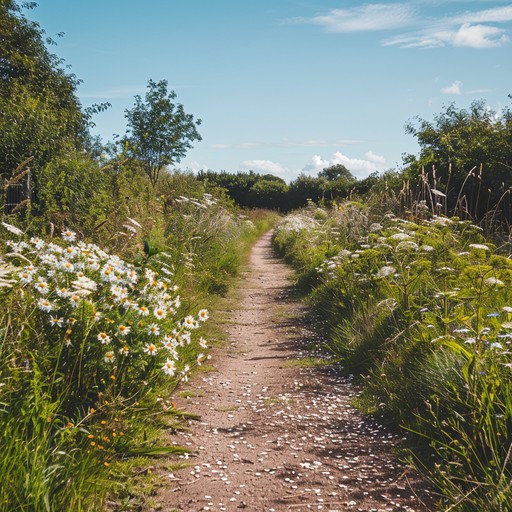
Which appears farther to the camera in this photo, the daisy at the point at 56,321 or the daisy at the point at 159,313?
the daisy at the point at 159,313

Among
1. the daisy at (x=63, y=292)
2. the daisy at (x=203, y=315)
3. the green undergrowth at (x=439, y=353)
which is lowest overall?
the green undergrowth at (x=439, y=353)

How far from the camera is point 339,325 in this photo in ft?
21.4

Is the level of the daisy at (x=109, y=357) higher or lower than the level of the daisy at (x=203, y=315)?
lower

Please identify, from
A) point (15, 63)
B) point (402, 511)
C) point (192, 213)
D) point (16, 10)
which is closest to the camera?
point (402, 511)

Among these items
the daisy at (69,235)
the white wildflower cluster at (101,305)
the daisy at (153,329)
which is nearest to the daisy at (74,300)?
the white wildflower cluster at (101,305)

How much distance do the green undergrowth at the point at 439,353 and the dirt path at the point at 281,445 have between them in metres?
0.24

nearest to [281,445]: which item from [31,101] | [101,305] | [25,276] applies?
[101,305]

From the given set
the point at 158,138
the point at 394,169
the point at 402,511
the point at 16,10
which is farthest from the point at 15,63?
the point at 402,511

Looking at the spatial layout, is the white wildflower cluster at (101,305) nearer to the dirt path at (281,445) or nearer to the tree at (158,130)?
the dirt path at (281,445)

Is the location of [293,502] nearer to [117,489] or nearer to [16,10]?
[117,489]

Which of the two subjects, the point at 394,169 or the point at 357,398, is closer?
the point at 357,398

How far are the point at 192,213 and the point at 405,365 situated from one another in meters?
8.69

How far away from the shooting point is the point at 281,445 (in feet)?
13.2

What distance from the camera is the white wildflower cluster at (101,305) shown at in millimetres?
3607
